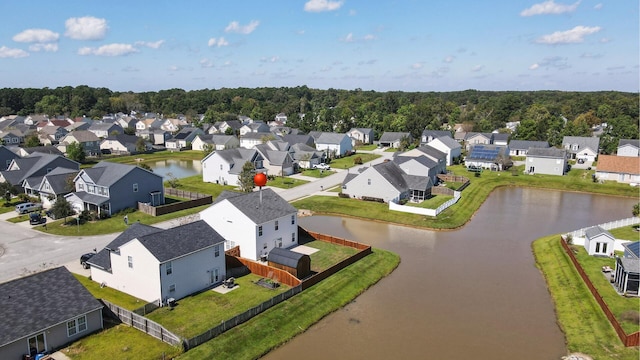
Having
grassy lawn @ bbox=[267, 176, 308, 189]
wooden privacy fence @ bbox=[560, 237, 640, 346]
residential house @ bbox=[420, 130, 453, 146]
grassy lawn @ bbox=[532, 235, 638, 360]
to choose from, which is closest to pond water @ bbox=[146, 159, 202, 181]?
grassy lawn @ bbox=[267, 176, 308, 189]

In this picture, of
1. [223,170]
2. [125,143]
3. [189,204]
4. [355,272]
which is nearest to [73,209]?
[189,204]

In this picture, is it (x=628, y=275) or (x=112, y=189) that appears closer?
(x=628, y=275)

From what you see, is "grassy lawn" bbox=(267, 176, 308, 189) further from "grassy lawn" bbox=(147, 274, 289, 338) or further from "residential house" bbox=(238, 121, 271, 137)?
"residential house" bbox=(238, 121, 271, 137)

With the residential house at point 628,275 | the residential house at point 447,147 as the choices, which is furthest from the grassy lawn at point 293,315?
the residential house at point 447,147

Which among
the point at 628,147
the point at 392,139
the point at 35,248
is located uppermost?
the point at 628,147

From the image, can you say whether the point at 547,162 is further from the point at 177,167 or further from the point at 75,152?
the point at 75,152

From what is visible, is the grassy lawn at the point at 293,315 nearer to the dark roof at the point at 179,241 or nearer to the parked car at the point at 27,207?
the dark roof at the point at 179,241

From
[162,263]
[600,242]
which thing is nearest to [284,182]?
[162,263]
